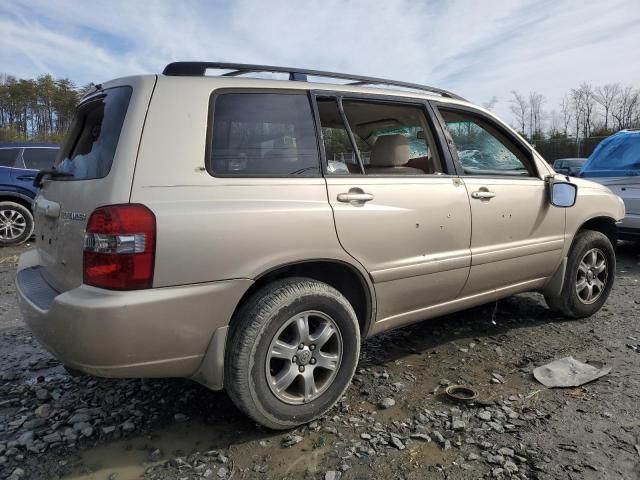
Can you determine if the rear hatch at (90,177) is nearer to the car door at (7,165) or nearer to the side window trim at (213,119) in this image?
the side window trim at (213,119)

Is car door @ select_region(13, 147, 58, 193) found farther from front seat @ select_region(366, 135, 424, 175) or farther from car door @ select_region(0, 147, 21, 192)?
front seat @ select_region(366, 135, 424, 175)

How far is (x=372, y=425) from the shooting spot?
2660 mm

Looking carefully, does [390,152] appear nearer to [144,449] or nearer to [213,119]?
[213,119]

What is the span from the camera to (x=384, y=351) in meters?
3.69

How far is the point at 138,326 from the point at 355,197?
1292 millimetres

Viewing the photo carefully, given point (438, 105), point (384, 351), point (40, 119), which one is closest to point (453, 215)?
point (438, 105)

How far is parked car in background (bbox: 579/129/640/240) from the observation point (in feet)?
21.2

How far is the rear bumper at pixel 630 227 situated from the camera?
6410 millimetres

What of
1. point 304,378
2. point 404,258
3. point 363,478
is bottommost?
point 363,478

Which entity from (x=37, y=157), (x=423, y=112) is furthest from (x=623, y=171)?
(x=37, y=157)

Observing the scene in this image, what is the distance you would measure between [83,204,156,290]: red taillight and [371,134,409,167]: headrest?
176 centimetres

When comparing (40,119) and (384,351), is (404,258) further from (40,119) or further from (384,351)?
(40,119)

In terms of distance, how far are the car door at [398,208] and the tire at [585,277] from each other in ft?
4.53

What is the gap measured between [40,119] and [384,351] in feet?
142
